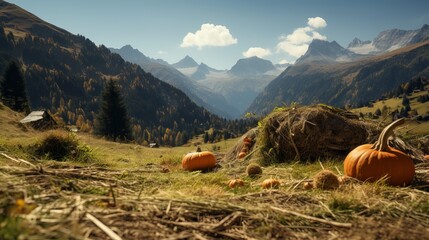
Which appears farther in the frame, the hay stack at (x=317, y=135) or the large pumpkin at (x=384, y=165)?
the hay stack at (x=317, y=135)

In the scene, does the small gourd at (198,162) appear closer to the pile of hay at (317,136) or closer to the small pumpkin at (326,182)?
the pile of hay at (317,136)

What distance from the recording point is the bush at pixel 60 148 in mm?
11719

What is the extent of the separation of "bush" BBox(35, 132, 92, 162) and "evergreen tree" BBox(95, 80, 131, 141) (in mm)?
63262

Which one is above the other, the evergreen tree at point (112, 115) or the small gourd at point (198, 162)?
the small gourd at point (198, 162)

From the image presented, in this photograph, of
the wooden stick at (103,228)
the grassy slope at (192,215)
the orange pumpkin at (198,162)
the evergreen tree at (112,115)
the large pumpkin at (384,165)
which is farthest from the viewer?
the evergreen tree at (112,115)

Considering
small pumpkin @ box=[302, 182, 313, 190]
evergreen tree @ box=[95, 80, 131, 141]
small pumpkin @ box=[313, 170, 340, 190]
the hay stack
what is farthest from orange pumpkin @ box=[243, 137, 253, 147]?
evergreen tree @ box=[95, 80, 131, 141]

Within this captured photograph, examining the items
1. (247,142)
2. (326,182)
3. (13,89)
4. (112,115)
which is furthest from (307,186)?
(13,89)

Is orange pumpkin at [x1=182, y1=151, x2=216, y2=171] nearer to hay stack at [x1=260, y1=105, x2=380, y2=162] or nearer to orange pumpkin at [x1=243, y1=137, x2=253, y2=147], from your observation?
hay stack at [x1=260, y1=105, x2=380, y2=162]

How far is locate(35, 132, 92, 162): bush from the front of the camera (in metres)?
11.7

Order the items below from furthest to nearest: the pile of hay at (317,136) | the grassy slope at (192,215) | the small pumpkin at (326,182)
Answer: the pile of hay at (317,136)
the small pumpkin at (326,182)
the grassy slope at (192,215)

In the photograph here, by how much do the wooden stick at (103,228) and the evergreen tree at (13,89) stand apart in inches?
2901

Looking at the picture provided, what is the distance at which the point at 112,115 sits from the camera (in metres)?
74.7

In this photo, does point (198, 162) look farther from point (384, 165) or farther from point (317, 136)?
point (384, 165)

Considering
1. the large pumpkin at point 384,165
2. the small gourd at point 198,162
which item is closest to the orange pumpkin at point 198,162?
the small gourd at point 198,162
